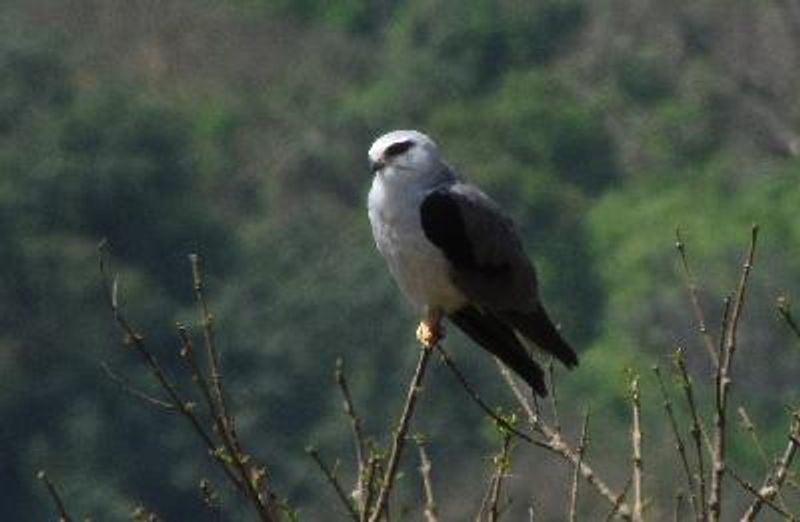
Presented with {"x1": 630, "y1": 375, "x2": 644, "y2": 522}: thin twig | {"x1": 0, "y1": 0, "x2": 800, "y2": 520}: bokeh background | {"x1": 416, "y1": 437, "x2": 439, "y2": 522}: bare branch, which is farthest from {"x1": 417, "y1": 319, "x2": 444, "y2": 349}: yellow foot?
{"x1": 0, "y1": 0, "x2": 800, "y2": 520}: bokeh background

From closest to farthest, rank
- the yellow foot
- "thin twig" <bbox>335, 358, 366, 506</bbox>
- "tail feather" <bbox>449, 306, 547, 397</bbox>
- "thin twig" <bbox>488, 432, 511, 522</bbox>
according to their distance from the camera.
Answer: "thin twig" <bbox>335, 358, 366, 506</bbox>
"thin twig" <bbox>488, 432, 511, 522</bbox>
the yellow foot
"tail feather" <bbox>449, 306, 547, 397</bbox>

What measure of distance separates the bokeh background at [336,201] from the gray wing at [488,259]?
2962 centimetres

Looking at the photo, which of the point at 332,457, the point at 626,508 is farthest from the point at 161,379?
the point at 332,457

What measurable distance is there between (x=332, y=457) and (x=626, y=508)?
37.3 m

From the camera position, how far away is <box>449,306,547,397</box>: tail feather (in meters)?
6.91

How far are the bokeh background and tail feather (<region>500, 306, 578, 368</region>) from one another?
2964 centimetres

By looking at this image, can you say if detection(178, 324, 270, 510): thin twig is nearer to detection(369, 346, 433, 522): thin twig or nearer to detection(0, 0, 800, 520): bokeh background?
detection(369, 346, 433, 522): thin twig

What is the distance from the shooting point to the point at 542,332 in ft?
23.0

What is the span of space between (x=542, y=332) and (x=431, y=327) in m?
0.23

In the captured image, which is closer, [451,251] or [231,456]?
[231,456]

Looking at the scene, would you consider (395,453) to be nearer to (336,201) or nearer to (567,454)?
(567,454)

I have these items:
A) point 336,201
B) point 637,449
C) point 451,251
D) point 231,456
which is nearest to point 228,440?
point 231,456

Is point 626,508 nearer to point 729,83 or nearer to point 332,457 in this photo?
point 332,457

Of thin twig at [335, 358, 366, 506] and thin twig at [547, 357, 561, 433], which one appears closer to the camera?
thin twig at [335, 358, 366, 506]
